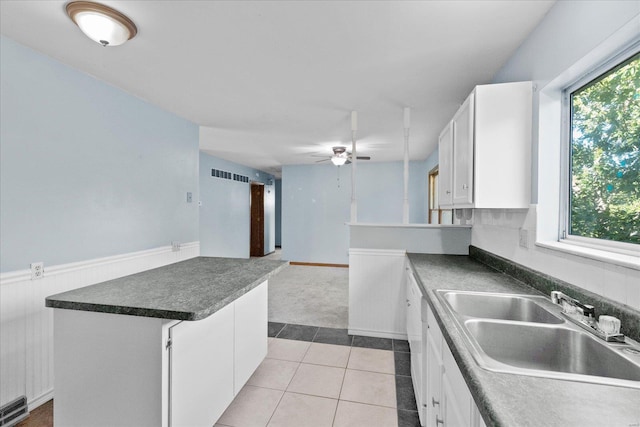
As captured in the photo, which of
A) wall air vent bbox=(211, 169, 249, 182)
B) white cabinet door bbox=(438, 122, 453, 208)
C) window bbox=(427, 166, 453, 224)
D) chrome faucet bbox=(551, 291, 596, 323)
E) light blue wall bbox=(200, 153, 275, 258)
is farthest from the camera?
wall air vent bbox=(211, 169, 249, 182)

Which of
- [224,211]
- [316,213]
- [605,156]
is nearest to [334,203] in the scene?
[316,213]

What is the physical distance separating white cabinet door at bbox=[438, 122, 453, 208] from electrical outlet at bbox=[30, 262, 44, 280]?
298 cm

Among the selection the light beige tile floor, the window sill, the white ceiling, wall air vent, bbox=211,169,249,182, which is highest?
the white ceiling

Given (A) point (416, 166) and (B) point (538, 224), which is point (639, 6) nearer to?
(B) point (538, 224)

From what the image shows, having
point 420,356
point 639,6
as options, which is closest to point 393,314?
point 420,356

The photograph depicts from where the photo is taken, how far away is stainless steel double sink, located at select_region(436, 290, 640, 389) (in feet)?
2.76

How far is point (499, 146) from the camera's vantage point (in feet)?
A: 5.55

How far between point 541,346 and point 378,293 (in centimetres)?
191

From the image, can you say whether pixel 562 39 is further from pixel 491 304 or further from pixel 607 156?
pixel 491 304

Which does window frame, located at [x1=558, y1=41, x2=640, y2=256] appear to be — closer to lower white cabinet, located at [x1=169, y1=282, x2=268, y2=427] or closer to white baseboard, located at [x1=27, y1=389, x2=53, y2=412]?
lower white cabinet, located at [x1=169, y1=282, x2=268, y2=427]

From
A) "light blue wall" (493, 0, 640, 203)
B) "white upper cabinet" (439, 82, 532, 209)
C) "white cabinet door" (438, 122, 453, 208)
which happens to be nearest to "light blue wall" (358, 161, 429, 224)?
"white cabinet door" (438, 122, 453, 208)

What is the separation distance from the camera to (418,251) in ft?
9.70

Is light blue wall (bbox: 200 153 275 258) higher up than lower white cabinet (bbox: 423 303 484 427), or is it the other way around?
light blue wall (bbox: 200 153 275 258)

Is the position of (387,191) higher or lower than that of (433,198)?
higher
